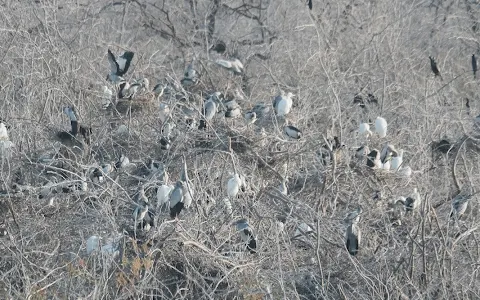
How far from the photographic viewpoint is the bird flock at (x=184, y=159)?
176 inches

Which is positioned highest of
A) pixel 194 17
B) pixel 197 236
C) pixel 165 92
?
pixel 197 236

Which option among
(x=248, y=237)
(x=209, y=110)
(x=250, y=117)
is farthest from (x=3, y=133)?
(x=248, y=237)

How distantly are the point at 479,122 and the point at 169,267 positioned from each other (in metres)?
2.74

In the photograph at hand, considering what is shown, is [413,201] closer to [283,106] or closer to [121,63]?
[283,106]

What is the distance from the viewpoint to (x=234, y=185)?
4.99 metres

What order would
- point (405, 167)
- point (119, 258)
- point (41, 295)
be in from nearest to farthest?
1. point (41, 295)
2. point (119, 258)
3. point (405, 167)

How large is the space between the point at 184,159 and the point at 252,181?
503 millimetres

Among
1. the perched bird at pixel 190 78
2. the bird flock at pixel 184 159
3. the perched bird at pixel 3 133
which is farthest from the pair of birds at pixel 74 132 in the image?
the perched bird at pixel 190 78

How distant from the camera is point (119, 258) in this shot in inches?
167

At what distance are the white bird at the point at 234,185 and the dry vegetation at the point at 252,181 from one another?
0.05 m

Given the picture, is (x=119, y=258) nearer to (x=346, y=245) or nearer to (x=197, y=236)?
(x=197, y=236)

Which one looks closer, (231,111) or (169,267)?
(169,267)

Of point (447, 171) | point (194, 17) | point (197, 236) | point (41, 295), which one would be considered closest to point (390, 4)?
point (194, 17)

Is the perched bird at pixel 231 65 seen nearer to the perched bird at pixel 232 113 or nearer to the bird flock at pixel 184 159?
the bird flock at pixel 184 159
